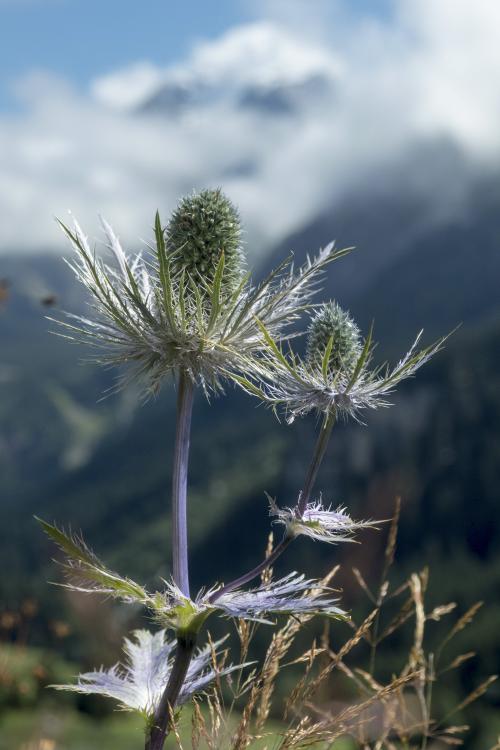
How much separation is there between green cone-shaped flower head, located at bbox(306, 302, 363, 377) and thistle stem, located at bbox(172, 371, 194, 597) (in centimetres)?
49

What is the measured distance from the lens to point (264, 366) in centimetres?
281

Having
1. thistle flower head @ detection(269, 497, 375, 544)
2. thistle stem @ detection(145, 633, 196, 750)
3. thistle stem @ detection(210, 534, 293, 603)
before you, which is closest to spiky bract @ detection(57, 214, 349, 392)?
thistle flower head @ detection(269, 497, 375, 544)

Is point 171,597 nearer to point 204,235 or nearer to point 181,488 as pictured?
point 181,488

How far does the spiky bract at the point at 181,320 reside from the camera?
2730mm

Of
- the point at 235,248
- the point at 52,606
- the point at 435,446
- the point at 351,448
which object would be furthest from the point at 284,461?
the point at 235,248

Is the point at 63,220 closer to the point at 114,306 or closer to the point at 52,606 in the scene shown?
the point at 114,306

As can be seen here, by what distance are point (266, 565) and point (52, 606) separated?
11250 centimetres

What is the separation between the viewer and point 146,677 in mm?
2725

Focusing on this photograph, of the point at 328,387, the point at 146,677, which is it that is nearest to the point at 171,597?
the point at 146,677

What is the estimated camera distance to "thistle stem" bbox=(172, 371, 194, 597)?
7.98 ft

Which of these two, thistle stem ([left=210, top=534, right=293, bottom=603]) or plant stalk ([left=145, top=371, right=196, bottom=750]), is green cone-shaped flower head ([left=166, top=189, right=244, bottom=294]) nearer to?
plant stalk ([left=145, top=371, right=196, bottom=750])

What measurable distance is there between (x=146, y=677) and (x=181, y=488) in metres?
0.73

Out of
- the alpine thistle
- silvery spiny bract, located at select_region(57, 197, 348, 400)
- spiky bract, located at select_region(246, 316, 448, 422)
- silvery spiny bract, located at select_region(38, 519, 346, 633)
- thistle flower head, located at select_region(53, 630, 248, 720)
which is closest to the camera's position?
silvery spiny bract, located at select_region(38, 519, 346, 633)

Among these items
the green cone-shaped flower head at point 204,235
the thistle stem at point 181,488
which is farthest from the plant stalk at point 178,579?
the green cone-shaped flower head at point 204,235
